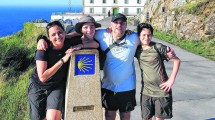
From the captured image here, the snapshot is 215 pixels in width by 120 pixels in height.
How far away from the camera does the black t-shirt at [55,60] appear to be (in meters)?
4.43

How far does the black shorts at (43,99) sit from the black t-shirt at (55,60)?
84mm

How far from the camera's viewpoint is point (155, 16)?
24.2m

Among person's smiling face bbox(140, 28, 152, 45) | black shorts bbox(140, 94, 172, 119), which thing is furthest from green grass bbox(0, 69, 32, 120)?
person's smiling face bbox(140, 28, 152, 45)

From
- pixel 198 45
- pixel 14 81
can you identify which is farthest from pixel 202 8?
pixel 14 81

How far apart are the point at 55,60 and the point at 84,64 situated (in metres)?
0.44

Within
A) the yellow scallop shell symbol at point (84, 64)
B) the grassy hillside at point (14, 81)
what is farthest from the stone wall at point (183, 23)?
the yellow scallop shell symbol at point (84, 64)

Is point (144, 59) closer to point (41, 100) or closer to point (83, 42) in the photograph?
point (83, 42)

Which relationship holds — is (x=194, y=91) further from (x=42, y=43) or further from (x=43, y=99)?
(x=42, y=43)

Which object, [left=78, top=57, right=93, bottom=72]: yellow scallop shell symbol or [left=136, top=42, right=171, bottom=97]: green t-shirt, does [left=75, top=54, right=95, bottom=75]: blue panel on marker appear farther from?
[left=136, top=42, right=171, bottom=97]: green t-shirt

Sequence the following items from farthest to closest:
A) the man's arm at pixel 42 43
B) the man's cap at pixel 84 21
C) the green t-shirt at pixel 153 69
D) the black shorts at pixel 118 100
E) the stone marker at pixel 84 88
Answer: the black shorts at pixel 118 100
the green t-shirt at pixel 153 69
the stone marker at pixel 84 88
the man's cap at pixel 84 21
the man's arm at pixel 42 43

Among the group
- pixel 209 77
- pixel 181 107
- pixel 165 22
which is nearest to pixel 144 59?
pixel 181 107

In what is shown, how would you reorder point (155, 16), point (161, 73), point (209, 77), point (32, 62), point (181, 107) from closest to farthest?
point (161, 73) → point (181, 107) → point (209, 77) → point (32, 62) → point (155, 16)

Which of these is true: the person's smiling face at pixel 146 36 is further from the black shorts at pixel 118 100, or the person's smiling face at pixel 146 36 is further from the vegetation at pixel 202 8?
the vegetation at pixel 202 8

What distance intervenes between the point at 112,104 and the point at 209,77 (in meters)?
6.31
